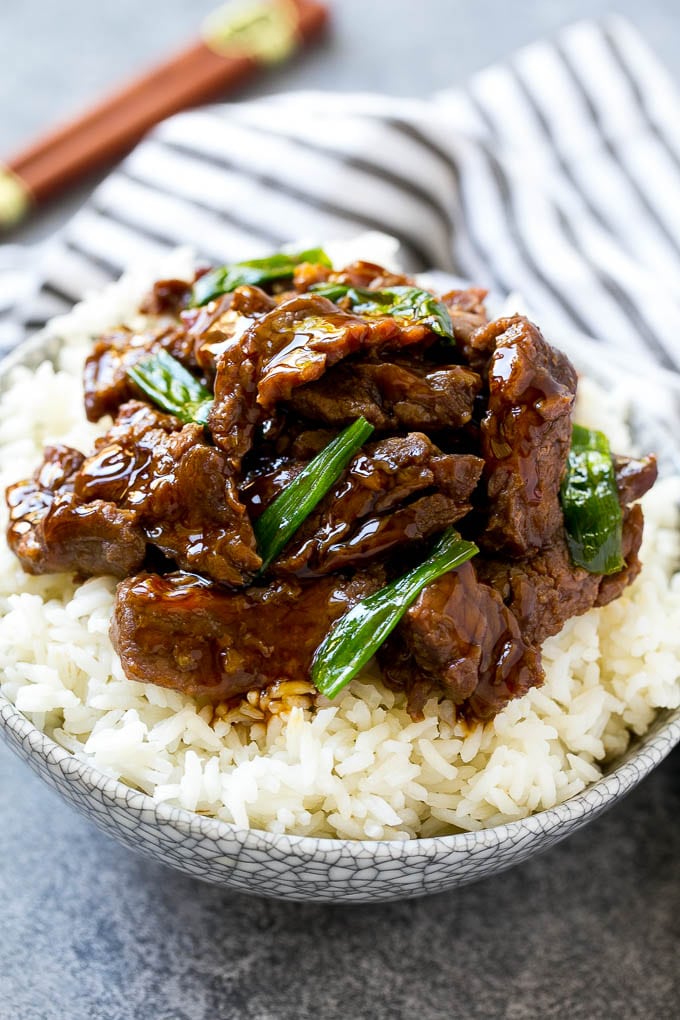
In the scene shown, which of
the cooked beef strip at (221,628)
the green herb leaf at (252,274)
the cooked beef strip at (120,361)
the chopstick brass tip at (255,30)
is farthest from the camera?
the chopstick brass tip at (255,30)

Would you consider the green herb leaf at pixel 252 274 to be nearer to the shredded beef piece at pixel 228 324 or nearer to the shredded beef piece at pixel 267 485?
the shredded beef piece at pixel 228 324

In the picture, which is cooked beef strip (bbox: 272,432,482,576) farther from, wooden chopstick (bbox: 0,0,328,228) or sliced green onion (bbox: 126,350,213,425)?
wooden chopstick (bbox: 0,0,328,228)

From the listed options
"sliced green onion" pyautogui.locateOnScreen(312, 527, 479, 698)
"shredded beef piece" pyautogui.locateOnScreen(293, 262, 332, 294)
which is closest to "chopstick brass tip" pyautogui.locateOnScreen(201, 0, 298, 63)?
"shredded beef piece" pyautogui.locateOnScreen(293, 262, 332, 294)

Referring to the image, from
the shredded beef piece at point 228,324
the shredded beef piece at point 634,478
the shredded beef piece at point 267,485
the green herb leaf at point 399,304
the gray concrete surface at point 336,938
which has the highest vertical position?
the shredded beef piece at point 228,324

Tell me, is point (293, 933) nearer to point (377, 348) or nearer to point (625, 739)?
point (625, 739)

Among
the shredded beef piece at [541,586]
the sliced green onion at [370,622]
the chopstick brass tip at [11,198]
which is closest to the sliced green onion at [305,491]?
the sliced green onion at [370,622]

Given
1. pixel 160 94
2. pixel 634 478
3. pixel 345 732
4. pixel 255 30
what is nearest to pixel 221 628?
pixel 345 732
